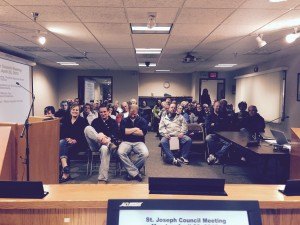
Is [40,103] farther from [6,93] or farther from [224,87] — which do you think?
[224,87]

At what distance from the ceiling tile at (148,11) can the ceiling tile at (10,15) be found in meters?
1.50

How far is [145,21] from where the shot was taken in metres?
4.14

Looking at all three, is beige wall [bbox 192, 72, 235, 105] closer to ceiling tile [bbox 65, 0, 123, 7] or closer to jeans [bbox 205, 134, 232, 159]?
jeans [bbox 205, 134, 232, 159]

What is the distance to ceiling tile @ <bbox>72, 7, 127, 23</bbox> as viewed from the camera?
11.8 feet

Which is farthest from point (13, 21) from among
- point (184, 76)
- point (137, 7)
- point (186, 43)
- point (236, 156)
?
point (184, 76)

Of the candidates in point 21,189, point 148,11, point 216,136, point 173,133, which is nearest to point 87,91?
point 173,133

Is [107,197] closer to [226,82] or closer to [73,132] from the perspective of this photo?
[73,132]

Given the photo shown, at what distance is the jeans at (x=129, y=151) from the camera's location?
463cm

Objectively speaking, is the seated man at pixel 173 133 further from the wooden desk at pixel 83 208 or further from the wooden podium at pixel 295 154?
the wooden desk at pixel 83 208

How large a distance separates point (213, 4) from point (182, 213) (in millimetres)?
2972

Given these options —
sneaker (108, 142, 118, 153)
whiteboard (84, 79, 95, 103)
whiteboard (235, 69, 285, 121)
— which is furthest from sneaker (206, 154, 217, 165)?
whiteboard (84, 79, 95, 103)

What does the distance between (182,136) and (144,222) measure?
→ 5019 millimetres

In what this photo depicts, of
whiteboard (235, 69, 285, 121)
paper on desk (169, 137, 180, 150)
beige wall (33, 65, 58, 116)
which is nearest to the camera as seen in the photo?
paper on desk (169, 137, 180, 150)

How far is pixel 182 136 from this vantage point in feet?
19.5
